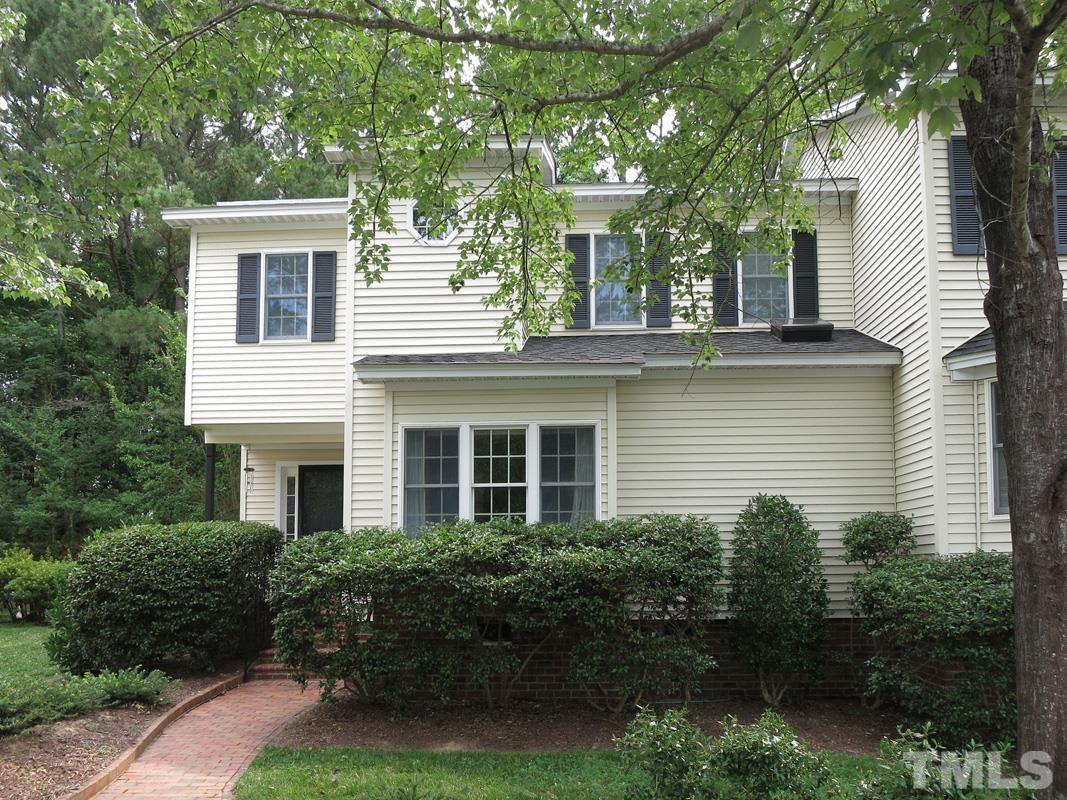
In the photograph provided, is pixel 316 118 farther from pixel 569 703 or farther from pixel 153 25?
pixel 153 25

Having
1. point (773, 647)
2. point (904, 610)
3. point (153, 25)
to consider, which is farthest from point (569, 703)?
point (153, 25)

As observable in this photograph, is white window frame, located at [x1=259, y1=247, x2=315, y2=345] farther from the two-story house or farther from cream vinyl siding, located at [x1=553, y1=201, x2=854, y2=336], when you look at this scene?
cream vinyl siding, located at [x1=553, y1=201, x2=854, y2=336]

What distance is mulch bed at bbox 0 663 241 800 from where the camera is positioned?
21.0 feet

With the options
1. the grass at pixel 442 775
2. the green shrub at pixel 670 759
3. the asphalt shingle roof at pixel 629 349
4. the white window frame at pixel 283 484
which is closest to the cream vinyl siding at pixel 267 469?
the white window frame at pixel 283 484

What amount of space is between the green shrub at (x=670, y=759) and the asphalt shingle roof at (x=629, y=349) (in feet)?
17.0

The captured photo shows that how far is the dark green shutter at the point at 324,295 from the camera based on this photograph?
12.7 m

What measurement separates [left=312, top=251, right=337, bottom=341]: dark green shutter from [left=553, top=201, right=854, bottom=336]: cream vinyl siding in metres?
3.29

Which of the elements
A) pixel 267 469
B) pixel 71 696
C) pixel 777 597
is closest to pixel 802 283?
pixel 777 597

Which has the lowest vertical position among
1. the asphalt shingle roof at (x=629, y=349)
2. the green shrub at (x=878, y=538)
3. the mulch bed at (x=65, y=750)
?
the mulch bed at (x=65, y=750)

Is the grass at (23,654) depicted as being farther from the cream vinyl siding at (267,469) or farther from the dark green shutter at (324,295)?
the dark green shutter at (324,295)

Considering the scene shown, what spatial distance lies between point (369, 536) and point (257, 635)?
331 cm

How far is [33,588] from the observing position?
15.7 meters

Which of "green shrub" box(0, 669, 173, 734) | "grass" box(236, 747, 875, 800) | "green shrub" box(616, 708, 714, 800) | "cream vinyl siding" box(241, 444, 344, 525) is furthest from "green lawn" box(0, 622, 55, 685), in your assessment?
"green shrub" box(616, 708, 714, 800)

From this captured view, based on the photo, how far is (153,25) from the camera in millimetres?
21312
